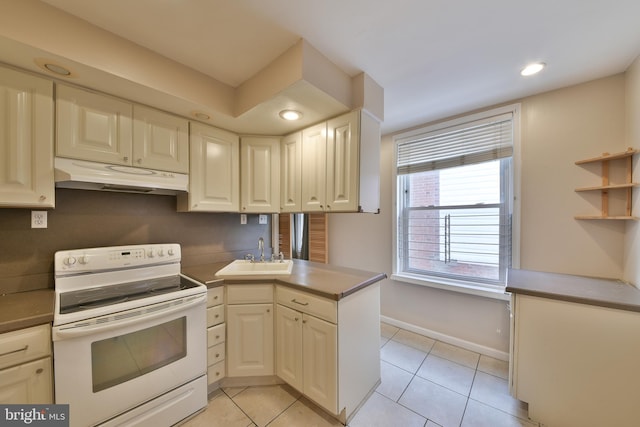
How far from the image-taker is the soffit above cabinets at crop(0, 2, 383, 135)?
46.4 inches

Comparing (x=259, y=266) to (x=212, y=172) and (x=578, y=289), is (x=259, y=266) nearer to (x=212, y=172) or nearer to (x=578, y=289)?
(x=212, y=172)

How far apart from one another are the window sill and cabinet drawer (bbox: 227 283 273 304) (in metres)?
1.64

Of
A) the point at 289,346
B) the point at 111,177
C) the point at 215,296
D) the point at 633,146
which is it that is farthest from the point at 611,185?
the point at 111,177

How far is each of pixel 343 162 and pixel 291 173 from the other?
0.62 meters

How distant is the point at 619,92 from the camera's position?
5.63ft

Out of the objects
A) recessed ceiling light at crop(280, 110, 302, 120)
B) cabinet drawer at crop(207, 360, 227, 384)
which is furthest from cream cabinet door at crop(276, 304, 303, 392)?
recessed ceiling light at crop(280, 110, 302, 120)

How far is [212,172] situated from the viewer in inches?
82.1

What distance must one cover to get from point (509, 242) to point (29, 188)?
352 centimetres

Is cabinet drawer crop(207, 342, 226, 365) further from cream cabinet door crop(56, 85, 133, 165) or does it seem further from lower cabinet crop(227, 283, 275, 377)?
cream cabinet door crop(56, 85, 133, 165)

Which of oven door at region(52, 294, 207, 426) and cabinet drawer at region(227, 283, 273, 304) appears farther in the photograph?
cabinet drawer at region(227, 283, 273, 304)

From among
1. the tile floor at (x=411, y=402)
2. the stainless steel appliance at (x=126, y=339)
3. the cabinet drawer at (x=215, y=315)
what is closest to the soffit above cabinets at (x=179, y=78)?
the stainless steel appliance at (x=126, y=339)

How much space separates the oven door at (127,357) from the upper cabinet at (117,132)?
1.02 m

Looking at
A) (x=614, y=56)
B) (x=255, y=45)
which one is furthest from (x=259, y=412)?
Result: (x=614, y=56)

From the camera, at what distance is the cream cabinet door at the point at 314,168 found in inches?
78.1
